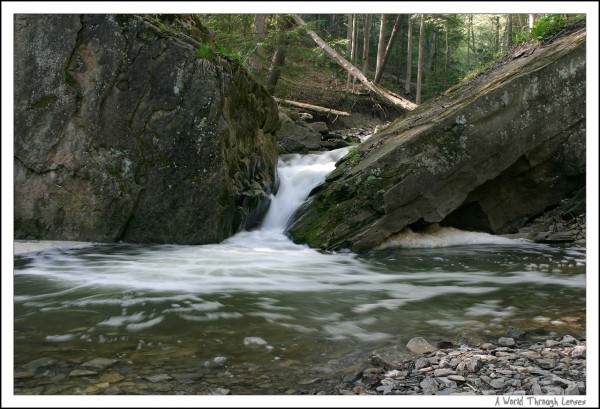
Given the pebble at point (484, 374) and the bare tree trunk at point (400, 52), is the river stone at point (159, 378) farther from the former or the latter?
the bare tree trunk at point (400, 52)

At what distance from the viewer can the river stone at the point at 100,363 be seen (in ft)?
10.9

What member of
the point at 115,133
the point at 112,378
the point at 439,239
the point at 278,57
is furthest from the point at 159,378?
the point at 278,57

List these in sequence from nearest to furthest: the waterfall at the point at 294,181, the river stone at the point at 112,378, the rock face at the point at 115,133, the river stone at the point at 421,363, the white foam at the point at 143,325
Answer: the river stone at the point at 112,378, the river stone at the point at 421,363, the white foam at the point at 143,325, the rock face at the point at 115,133, the waterfall at the point at 294,181

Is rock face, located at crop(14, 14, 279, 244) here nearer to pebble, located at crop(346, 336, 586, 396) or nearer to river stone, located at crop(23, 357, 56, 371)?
river stone, located at crop(23, 357, 56, 371)

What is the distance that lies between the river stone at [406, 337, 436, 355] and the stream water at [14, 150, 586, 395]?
0.30 ft

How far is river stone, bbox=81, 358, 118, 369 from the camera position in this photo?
10.9 feet

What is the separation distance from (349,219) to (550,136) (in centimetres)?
400

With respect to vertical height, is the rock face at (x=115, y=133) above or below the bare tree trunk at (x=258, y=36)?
below

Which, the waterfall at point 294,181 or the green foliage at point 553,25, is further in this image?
the waterfall at point 294,181

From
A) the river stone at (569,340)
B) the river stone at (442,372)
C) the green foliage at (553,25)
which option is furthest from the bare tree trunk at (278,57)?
the river stone at (442,372)

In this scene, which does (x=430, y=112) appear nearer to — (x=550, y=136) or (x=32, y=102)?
(x=550, y=136)

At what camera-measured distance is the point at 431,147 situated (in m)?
8.30

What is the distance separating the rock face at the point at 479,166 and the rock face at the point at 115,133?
2177 mm

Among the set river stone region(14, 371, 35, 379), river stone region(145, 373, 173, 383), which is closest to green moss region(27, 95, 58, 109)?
river stone region(14, 371, 35, 379)
